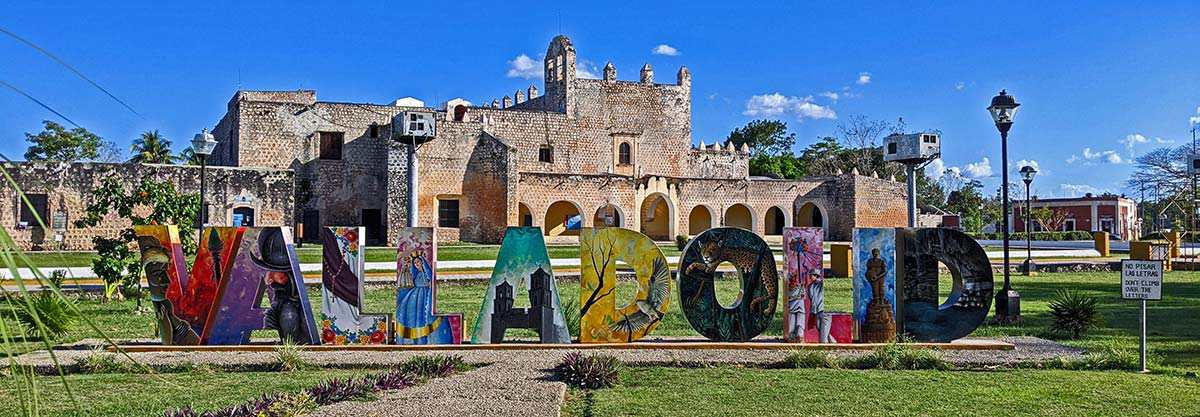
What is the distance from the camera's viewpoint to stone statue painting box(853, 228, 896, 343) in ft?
28.6

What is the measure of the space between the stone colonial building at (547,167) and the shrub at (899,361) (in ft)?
87.8

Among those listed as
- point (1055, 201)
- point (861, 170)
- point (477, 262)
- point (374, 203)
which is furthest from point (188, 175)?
point (1055, 201)

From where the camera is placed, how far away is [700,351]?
815 centimetres

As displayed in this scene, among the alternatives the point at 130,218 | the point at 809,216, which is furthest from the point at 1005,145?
the point at 809,216

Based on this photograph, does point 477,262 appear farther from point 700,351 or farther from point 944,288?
point 700,351

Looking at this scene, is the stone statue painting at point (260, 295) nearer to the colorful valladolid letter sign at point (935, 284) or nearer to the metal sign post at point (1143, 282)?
the colorful valladolid letter sign at point (935, 284)

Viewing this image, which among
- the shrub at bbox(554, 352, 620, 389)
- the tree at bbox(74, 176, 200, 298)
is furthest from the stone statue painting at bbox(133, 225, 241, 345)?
the tree at bbox(74, 176, 200, 298)

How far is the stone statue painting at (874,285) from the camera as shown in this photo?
8703 mm

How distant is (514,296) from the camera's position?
8625mm

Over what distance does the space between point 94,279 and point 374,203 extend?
1927 centimetres

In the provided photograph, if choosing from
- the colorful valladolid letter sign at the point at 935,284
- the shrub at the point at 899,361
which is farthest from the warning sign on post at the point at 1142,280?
the shrub at the point at 899,361

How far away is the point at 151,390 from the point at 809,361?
5.14 m

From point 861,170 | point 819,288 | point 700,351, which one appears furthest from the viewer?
point 861,170

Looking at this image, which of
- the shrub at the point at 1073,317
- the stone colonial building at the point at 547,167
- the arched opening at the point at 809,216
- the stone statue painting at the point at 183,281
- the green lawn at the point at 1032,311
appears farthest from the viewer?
the arched opening at the point at 809,216
